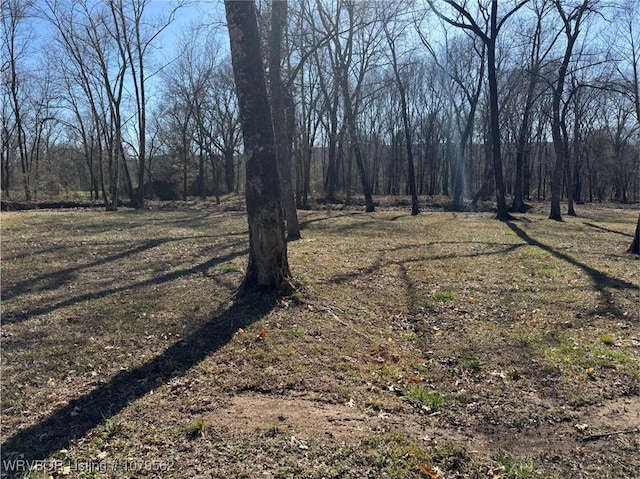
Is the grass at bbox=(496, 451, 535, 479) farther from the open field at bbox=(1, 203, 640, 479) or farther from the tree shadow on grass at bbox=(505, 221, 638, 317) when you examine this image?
the tree shadow on grass at bbox=(505, 221, 638, 317)

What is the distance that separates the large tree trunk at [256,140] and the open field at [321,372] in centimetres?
80

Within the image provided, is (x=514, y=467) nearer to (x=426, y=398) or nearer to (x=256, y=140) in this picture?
(x=426, y=398)

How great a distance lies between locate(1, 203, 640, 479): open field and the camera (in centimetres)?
286

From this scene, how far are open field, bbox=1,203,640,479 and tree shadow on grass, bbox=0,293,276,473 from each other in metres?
0.02

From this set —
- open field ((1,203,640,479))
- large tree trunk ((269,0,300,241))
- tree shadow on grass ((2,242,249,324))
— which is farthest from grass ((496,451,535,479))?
large tree trunk ((269,0,300,241))

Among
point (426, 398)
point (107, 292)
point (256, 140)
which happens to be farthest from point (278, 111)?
point (426, 398)

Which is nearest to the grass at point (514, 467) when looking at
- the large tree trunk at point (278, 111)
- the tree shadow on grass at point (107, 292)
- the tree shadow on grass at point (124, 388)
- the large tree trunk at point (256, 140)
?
the tree shadow on grass at point (124, 388)

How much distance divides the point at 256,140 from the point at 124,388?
318 cm

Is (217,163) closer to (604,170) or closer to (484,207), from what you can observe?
(484,207)

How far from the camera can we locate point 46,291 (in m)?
6.39

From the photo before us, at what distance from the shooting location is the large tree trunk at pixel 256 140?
5.27 metres

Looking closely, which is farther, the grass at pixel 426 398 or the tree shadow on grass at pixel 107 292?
the tree shadow on grass at pixel 107 292

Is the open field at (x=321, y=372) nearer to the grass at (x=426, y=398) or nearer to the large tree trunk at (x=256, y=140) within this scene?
the grass at (x=426, y=398)

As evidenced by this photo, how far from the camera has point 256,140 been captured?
539cm
